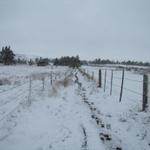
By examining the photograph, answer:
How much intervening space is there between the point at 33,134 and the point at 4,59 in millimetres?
75914

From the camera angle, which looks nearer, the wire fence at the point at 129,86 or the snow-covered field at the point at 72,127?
the snow-covered field at the point at 72,127

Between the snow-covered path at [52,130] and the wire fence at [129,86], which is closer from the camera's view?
the snow-covered path at [52,130]

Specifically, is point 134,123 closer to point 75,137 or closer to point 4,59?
point 75,137

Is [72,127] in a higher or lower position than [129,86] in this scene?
higher

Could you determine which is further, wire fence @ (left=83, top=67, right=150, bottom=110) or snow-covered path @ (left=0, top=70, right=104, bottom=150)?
wire fence @ (left=83, top=67, right=150, bottom=110)

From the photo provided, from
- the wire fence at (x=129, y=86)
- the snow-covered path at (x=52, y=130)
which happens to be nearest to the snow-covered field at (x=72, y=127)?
the snow-covered path at (x=52, y=130)

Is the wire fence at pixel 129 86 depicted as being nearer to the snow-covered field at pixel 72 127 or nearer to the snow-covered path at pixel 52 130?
the snow-covered field at pixel 72 127

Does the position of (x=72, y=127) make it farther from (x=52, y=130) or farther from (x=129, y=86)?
(x=129, y=86)

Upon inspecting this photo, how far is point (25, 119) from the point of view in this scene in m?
6.83

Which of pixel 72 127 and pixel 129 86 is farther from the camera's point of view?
pixel 129 86

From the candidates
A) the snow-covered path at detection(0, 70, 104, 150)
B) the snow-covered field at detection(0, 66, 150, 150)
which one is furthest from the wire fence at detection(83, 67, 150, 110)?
the snow-covered path at detection(0, 70, 104, 150)

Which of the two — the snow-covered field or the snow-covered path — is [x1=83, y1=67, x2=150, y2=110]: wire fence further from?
the snow-covered path

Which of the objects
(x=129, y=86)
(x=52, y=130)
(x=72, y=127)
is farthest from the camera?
(x=129, y=86)

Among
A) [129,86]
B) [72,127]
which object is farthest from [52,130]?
[129,86]
